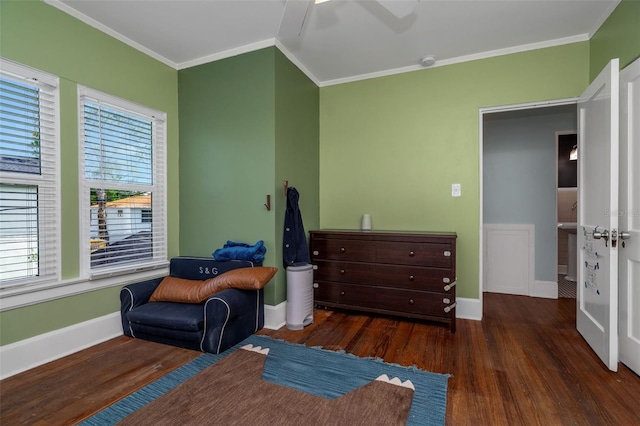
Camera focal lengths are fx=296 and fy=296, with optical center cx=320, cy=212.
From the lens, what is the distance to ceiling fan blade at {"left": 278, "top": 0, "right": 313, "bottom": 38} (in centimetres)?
155

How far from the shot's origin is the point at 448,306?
2721 millimetres

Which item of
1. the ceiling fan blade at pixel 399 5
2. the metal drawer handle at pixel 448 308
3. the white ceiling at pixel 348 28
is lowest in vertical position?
the metal drawer handle at pixel 448 308

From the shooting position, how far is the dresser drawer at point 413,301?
2.76 metres

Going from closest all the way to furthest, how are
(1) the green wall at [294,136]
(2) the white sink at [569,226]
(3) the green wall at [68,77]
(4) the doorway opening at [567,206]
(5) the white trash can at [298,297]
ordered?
(3) the green wall at [68,77]
(1) the green wall at [294,136]
(5) the white trash can at [298,297]
(2) the white sink at [569,226]
(4) the doorway opening at [567,206]

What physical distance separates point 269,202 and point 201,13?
1.67 m

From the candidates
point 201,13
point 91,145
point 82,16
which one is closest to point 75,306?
point 91,145

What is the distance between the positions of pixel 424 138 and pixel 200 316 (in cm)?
284

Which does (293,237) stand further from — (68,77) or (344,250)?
(68,77)

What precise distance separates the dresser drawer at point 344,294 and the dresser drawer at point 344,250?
29cm

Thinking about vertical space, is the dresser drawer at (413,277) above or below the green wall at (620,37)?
below


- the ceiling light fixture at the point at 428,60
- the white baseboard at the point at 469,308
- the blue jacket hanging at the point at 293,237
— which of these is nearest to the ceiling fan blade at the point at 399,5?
the ceiling light fixture at the point at 428,60

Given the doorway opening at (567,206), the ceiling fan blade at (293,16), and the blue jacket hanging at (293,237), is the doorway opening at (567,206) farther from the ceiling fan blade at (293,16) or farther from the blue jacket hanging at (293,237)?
the ceiling fan blade at (293,16)

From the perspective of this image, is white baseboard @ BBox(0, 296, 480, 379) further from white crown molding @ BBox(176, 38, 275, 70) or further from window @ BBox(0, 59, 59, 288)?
white crown molding @ BBox(176, 38, 275, 70)

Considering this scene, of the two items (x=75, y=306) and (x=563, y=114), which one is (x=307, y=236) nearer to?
(x=75, y=306)
